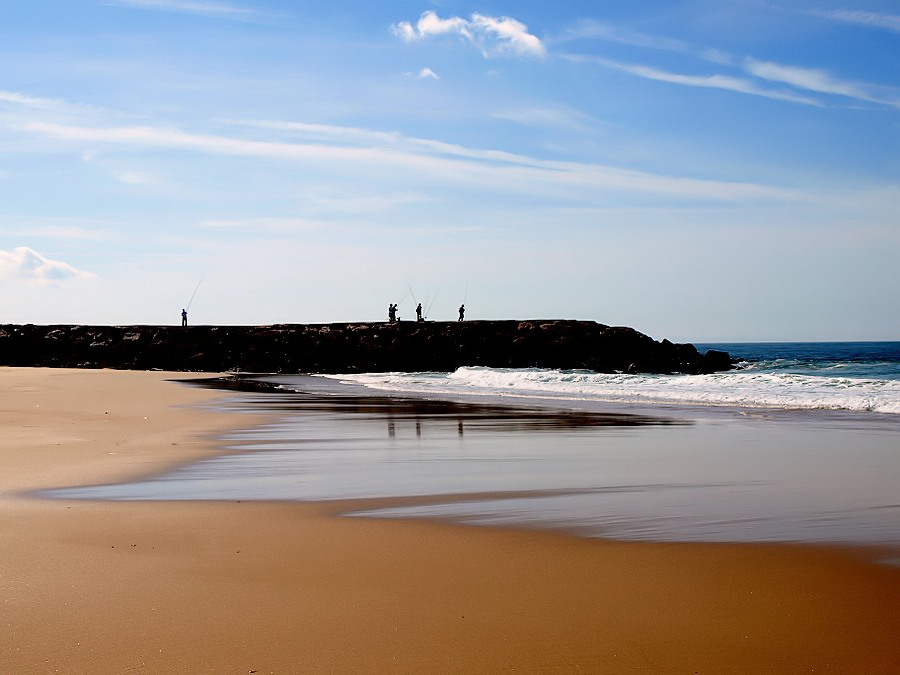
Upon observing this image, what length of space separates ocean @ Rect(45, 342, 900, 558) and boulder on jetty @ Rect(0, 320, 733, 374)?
948 inches

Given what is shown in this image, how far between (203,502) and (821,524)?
4.61 meters

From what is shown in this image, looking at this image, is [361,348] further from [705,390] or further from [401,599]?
[401,599]

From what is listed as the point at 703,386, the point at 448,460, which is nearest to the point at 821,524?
the point at 448,460

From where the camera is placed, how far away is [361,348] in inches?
1756

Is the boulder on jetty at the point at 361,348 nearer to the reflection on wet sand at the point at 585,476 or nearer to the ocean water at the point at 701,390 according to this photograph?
the ocean water at the point at 701,390

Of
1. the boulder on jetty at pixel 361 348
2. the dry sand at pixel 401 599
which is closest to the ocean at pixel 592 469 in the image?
the dry sand at pixel 401 599

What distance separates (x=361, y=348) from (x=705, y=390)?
25541mm

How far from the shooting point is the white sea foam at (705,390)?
1777cm

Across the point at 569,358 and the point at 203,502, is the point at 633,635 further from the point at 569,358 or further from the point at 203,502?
the point at 569,358

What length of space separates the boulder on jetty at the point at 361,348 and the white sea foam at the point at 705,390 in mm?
11008

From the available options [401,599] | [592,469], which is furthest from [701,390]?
[401,599]

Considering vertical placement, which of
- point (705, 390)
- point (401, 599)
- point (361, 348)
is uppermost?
point (361, 348)

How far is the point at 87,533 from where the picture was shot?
5.58m

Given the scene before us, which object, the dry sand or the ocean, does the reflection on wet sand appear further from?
the dry sand
